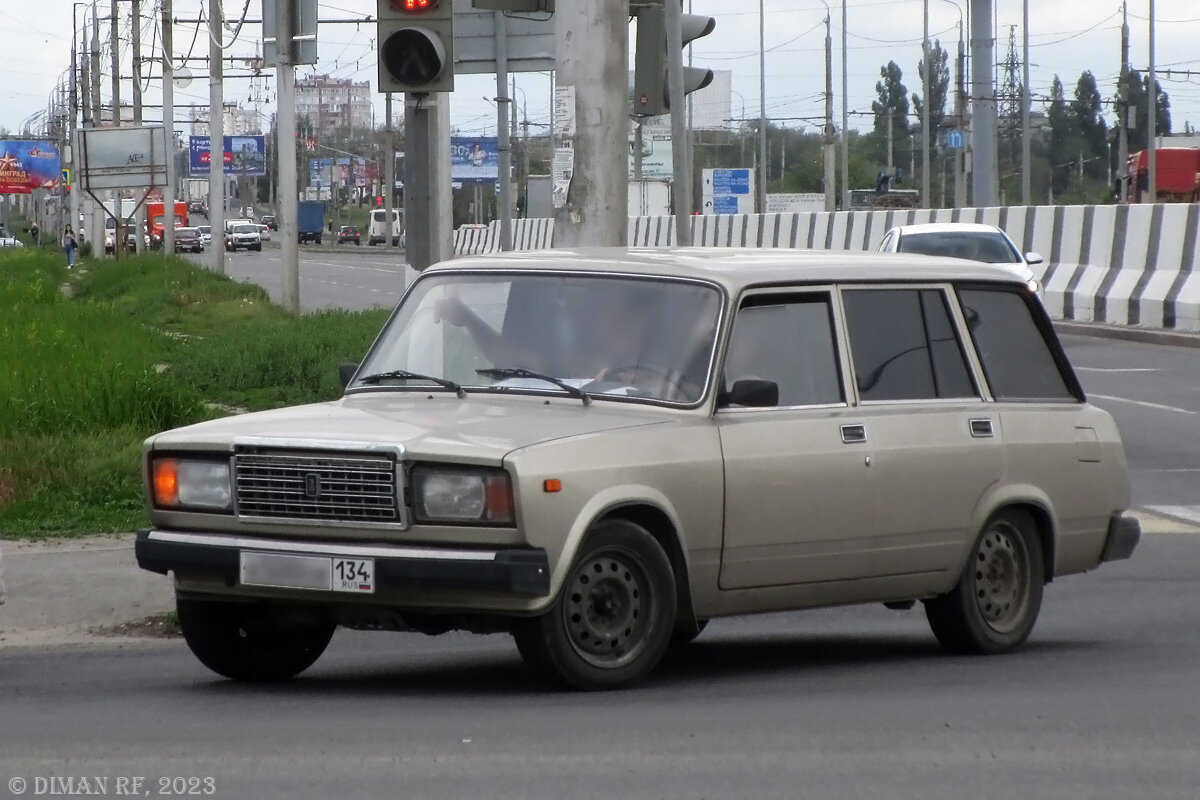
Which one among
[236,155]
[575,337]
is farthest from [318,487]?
[236,155]

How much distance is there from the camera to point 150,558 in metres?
6.81

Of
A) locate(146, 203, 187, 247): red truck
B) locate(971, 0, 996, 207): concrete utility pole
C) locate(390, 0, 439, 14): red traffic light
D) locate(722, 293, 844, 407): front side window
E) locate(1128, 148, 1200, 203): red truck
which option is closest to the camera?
locate(722, 293, 844, 407): front side window

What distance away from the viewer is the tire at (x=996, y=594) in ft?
Result: 25.5

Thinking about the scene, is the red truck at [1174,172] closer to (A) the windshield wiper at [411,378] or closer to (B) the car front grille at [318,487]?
(A) the windshield wiper at [411,378]

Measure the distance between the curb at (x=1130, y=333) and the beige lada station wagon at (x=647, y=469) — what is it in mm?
18306

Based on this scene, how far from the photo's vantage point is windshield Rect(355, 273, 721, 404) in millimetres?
7032

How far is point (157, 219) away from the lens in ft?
423

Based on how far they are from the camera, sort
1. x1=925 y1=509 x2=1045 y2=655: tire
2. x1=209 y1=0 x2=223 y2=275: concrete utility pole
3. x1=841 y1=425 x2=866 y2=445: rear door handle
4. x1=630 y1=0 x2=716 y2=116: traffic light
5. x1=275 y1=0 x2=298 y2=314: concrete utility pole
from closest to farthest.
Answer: x1=841 y1=425 x2=866 y2=445: rear door handle < x1=925 y1=509 x2=1045 y2=655: tire < x1=630 y1=0 x2=716 y2=116: traffic light < x1=275 y1=0 x2=298 y2=314: concrete utility pole < x1=209 y1=0 x2=223 y2=275: concrete utility pole

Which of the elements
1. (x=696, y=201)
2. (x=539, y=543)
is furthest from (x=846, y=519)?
(x=696, y=201)

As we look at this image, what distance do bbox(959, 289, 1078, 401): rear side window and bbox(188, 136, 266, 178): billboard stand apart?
377 feet

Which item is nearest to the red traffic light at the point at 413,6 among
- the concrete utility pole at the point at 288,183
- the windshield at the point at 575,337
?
the windshield at the point at 575,337

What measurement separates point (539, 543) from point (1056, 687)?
1.92 metres

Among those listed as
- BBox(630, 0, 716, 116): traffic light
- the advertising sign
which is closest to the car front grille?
BBox(630, 0, 716, 116): traffic light

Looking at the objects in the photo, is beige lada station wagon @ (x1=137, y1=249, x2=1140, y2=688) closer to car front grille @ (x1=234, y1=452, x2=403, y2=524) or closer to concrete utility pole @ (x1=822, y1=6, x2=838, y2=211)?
car front grille @ (x1=234, y1=452, x2=403, y2=524)
